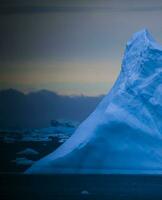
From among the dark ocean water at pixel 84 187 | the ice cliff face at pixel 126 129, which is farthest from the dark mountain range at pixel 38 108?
the dark ocean water at pixel 84 187

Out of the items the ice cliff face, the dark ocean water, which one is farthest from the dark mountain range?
the dark ocean water

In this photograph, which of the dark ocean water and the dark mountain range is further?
the dark mountain range

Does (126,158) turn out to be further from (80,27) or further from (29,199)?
(80,27)

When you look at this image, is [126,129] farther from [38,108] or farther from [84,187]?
[38,108]

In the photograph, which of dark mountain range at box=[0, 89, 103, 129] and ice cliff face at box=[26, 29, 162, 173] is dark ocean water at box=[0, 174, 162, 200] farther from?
dark mountain range at box=[0, 89, 103, 129]

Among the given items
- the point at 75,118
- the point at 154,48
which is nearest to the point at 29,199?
the point at 75,118

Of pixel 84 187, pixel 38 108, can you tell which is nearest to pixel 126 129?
pixel 84 187
